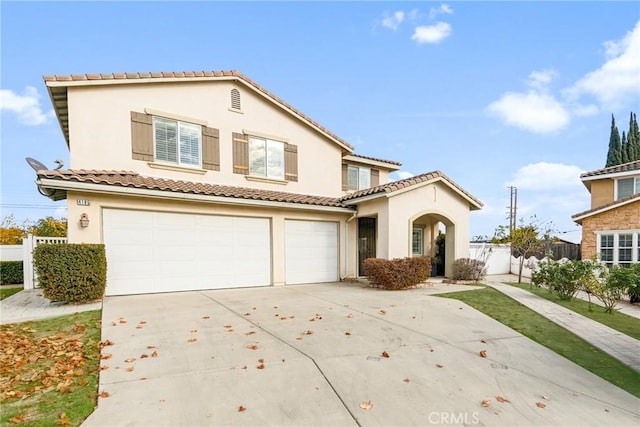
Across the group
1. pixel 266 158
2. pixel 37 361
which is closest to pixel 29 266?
pixel 266 158

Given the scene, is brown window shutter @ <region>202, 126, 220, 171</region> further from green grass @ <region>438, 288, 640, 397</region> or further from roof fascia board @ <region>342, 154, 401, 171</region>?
green grass @ <region>438, 288, 640, 397</region>

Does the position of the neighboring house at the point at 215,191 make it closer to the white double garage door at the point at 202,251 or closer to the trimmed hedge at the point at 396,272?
the white double garage door at the point at 202,251

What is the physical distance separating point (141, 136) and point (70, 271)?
16.3ft

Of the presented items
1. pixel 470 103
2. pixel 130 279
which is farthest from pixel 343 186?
pixel 130 279

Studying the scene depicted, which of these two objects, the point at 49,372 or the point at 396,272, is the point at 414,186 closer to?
the point at 396,272

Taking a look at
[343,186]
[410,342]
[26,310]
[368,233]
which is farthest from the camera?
[343,186]

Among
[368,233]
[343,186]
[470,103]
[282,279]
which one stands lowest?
[282,279]

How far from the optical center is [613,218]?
16125 millimetres

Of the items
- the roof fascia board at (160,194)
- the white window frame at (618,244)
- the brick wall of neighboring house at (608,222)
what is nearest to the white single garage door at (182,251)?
the roof fascia board at (160,194)

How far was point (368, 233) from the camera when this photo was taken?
15.2 m

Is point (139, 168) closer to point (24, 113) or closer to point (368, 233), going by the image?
Result: point (368, 233)

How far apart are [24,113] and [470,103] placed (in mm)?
25246

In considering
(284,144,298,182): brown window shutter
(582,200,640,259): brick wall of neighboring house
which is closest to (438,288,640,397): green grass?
(284,144,298,182): brown window shutter

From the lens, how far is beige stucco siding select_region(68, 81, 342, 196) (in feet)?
33.6
